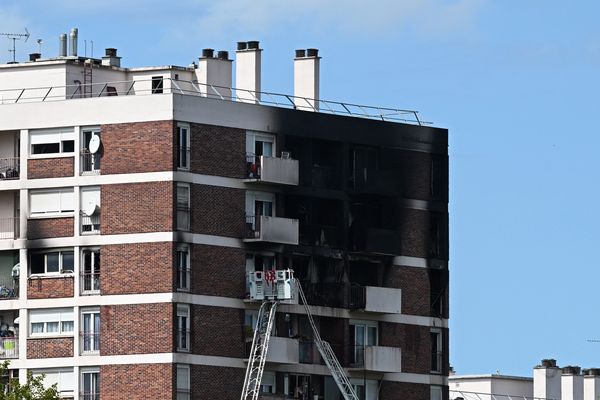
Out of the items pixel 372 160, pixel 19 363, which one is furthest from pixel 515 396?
pixel 19 363

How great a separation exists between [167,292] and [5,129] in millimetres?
13719

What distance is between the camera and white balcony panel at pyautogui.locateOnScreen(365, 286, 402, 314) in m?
142

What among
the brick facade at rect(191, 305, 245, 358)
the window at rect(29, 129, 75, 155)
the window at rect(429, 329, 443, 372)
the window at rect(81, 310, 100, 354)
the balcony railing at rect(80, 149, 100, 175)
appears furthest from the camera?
the window at rect(429, 329, 443, 372)

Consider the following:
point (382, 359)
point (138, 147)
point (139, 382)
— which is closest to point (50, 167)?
point (138, 147)

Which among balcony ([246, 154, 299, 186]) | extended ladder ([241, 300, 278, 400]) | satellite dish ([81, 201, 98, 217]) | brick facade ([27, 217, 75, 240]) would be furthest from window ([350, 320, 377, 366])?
brick facade ([27, 217, 75, 240])

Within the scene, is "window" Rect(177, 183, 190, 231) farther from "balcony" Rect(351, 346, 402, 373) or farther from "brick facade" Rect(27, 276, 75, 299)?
"balcony" Rect(351, 346, 402, 373)

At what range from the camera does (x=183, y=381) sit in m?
132

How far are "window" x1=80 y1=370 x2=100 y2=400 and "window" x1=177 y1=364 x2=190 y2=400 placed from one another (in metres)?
4.45

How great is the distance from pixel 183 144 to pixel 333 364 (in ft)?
51.7

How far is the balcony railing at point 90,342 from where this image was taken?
134 m

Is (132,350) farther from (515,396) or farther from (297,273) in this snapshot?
(515,396)

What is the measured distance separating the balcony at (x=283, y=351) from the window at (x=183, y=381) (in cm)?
539

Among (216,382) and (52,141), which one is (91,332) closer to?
(216,382)

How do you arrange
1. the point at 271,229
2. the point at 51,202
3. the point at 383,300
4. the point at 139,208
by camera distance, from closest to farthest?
the point at 139,208 → the point at 51,202 → the point at 271,229 → the point at 383,300
